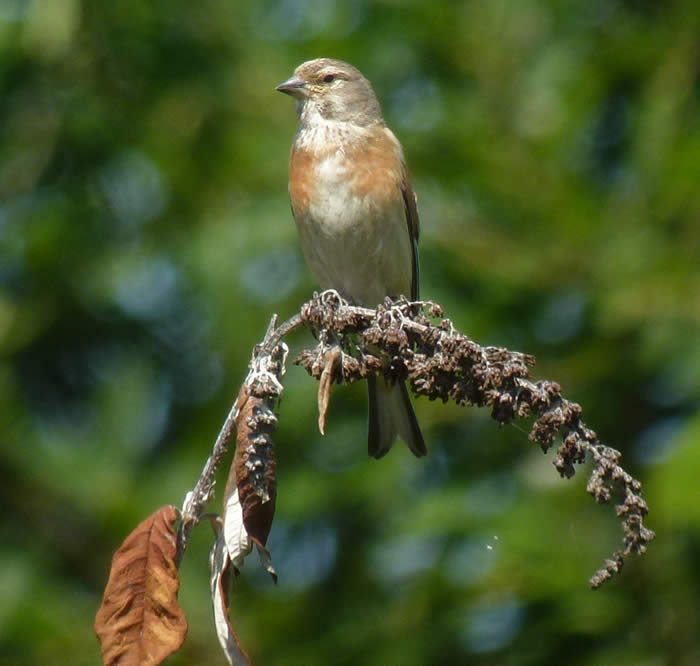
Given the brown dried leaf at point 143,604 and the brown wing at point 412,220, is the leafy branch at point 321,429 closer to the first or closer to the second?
the brown dried leaf at point 143,604

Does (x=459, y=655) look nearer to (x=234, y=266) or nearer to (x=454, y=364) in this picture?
(x=234, y=266)

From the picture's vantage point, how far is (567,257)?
5.66 metres

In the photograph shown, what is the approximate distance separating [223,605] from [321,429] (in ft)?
1.38

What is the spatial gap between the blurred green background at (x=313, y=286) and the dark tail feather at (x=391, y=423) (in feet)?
1.41

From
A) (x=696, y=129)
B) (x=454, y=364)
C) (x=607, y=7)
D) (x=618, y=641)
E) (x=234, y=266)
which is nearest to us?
(x=454, y=364)

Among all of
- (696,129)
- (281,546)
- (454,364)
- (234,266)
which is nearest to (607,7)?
(696,129)

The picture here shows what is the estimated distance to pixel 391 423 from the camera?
16.5ft

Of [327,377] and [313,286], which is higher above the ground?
[327,377]

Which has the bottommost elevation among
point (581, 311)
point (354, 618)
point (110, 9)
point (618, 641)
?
point (354, 618)

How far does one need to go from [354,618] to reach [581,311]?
174cm

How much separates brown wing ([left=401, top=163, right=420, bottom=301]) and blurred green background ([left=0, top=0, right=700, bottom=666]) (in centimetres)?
7

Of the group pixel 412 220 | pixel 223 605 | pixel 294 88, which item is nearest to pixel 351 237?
pixel 412 220

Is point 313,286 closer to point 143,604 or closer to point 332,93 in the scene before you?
point 332,93

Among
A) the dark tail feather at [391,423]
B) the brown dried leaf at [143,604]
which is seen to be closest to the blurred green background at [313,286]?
the dark tail feather at [391,423]
